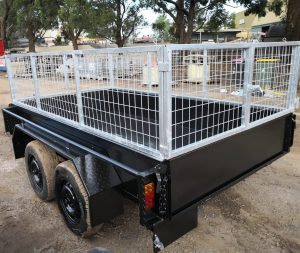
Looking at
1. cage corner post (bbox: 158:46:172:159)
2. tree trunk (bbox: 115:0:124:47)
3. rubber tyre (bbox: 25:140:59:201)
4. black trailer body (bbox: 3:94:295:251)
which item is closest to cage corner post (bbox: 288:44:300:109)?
black trailer body (bbox: 3:94:295:251)

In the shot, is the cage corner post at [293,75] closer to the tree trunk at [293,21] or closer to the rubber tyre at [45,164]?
the rubber tyre at [45,164]

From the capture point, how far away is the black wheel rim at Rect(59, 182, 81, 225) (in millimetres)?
2912

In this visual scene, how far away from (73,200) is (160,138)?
1236mm

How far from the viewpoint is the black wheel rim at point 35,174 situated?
372 centimetres

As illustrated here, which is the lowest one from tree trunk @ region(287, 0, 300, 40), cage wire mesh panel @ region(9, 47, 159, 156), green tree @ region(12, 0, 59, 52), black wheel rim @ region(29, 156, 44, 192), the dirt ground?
the dirt ground

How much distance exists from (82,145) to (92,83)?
31.8 inches

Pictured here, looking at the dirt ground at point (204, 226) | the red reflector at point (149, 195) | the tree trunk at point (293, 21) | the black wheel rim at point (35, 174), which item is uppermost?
the tree trunk at point (293, 21)

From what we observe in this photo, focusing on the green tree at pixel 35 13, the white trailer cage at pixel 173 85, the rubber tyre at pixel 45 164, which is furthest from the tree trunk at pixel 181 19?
the rubber tyre at pixel 45 164

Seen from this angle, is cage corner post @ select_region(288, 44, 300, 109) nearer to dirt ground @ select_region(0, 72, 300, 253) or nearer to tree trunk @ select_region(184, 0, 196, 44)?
dirt ground @ select_region(0, 72, 300, 253)

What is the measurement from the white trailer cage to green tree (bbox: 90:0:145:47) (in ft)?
55.1

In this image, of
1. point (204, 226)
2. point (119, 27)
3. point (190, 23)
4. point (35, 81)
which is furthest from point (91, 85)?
point (119, 27)

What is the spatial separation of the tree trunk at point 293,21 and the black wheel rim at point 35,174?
9870 mm

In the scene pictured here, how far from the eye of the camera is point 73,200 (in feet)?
9.64

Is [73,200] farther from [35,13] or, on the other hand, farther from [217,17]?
[35,13]
